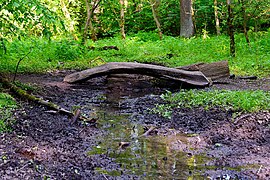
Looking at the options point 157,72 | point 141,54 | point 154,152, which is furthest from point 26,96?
point 141,54

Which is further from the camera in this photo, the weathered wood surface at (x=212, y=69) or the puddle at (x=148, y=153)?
the weathered wood surface at (x=212, y=69)

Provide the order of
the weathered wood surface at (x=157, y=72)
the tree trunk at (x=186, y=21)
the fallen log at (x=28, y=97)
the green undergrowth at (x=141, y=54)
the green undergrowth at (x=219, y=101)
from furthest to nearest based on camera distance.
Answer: the tree trunk at (x=186, y=21) → the green undergrowth at (x=141, y=54) → the weathered wood surface at (x=157, y=72) → the green undergrowth at (x=219, y=101) → the fallen log at (x=28, y=97)

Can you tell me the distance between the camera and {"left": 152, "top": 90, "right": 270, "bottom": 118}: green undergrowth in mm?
7512

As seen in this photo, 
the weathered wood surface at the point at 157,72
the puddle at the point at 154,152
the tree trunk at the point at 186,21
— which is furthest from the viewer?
the tree trunk at the point at 186,21

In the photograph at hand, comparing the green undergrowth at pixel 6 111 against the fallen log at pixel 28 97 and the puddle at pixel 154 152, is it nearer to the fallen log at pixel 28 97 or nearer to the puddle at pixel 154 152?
the fallen log at pixel 28 97

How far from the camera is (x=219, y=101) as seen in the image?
8.13 m

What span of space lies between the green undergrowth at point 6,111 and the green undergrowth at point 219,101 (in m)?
2.77

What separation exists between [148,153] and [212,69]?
638 cm

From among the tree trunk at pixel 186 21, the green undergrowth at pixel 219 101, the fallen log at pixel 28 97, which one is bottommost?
the green undergrowth at pixel 219 101

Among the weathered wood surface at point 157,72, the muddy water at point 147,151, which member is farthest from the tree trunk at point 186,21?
the muddy water at point 147,151

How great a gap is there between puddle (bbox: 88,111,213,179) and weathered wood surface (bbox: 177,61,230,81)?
455cm

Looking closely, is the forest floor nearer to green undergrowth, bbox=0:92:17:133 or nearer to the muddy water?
the muddy water

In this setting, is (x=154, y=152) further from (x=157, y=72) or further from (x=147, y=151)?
(x=157, y=72)

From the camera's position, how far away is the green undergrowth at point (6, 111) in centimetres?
588
